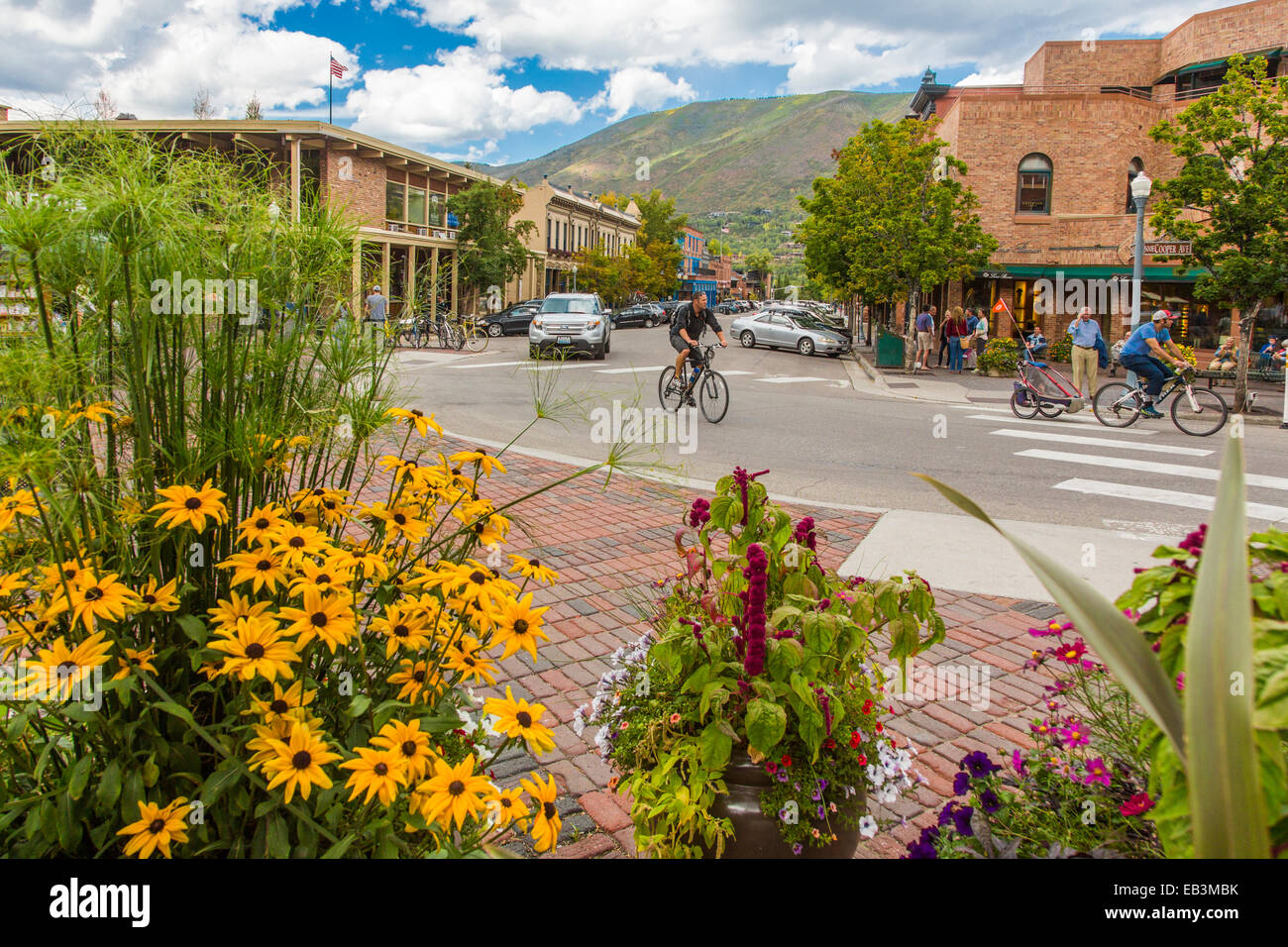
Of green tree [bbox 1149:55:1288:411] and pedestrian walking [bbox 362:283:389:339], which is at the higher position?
green tree [bbox 1149:55:1288:411]

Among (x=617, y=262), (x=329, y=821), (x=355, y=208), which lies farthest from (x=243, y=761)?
(x=617, y=262)

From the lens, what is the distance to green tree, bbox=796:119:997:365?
85.2 ft

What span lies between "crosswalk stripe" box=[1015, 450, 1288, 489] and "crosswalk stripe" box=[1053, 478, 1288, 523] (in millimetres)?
838

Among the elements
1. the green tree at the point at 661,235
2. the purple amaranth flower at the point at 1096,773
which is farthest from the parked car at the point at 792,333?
the green tree at the point at 661,235

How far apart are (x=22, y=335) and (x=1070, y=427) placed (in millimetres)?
14563

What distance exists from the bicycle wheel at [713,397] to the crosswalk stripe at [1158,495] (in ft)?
16.7

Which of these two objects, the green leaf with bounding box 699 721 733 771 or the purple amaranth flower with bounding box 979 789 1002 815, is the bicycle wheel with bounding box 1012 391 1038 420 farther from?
the green leaf with bounding box 699 721 733 771

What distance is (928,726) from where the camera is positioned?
13.0 ft

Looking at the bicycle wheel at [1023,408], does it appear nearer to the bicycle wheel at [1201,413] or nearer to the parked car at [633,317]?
the bicycle wheel at [1201,413]

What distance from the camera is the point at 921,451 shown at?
11727 mm

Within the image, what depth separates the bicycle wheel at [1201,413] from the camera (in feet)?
45.6

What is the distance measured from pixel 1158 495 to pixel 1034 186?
27.7 meters

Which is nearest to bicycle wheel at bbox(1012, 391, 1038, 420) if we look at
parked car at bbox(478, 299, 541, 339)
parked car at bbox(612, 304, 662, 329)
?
parked car at bbox(478, 299, 541, 339)
